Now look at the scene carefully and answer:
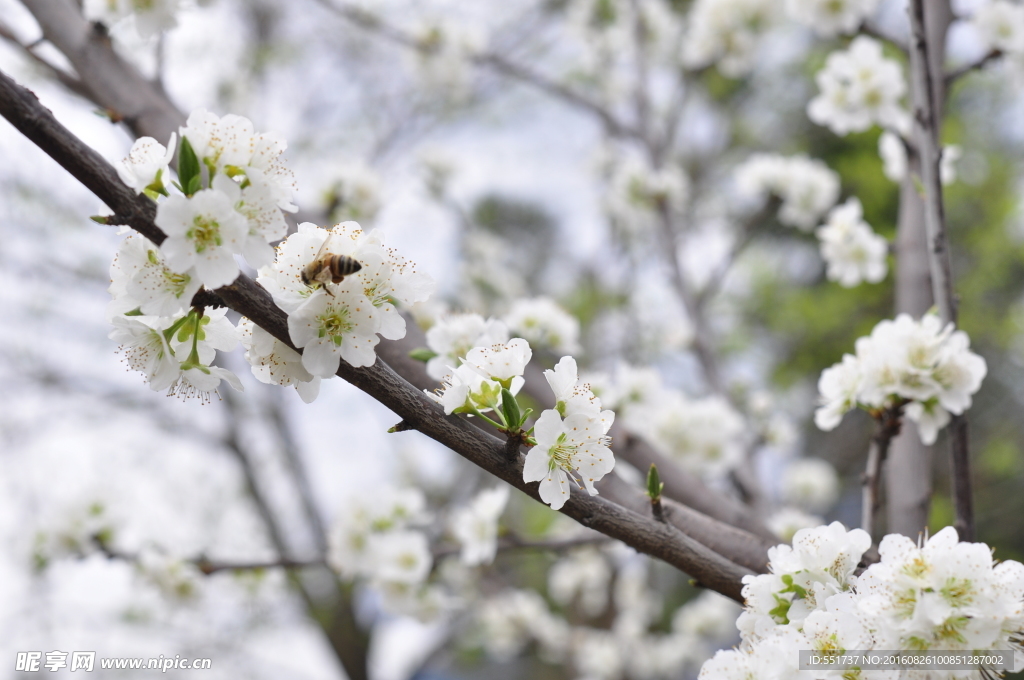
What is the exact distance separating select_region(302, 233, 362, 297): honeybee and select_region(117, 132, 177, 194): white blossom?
0.18 meters

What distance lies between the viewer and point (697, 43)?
2920 mm

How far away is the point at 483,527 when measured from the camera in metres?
1.61

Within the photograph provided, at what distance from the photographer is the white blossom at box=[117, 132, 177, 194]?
2.23 feet

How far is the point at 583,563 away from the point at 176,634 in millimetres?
2998

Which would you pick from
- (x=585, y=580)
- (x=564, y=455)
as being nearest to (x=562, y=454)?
(x=564, y=455)

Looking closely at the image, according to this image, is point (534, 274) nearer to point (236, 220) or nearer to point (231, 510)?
point (231, 510)

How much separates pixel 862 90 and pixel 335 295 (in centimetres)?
174

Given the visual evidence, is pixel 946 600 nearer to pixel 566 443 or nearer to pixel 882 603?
pixel 882 603

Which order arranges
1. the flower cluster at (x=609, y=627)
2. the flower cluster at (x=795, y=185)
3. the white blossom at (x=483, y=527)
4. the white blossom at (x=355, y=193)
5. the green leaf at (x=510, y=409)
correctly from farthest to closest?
the flower cluster at (x=609, y=627) < the flower cluster at (x=795, y=185) < the white blossom at (x=355, y=193) < the white blossom at (x=483, y=527) < the green leaf at (x=510, y=409)

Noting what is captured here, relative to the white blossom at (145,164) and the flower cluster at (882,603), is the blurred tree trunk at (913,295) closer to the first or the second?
the flower cluster at (882,603)

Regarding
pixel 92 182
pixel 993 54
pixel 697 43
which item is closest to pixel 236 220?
pixel 92 182

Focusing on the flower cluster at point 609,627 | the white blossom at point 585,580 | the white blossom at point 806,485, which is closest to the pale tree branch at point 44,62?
the flower cluster at point 609,627

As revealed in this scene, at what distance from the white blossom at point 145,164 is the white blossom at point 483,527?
3.56 feet

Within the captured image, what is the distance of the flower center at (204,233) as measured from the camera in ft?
2.11
